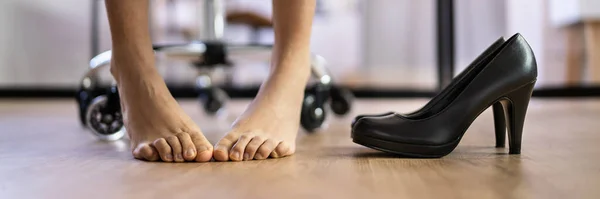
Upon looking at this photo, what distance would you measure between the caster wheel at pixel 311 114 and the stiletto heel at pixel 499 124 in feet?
1.24

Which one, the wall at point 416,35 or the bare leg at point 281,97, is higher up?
the bare leg at point 281,97

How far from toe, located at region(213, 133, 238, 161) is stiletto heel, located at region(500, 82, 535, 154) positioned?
36 centimetres

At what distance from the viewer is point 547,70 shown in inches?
119

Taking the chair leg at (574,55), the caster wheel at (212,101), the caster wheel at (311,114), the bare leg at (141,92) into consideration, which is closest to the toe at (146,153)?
the bare leg at (141,92)

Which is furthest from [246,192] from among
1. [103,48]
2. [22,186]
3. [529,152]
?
[103,48]

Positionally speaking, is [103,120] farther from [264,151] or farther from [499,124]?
[499,124]

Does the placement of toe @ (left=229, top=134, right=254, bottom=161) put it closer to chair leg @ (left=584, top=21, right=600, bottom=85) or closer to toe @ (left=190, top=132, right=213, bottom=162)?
toe @ (left=190, top=132, right=213, bottom=162)

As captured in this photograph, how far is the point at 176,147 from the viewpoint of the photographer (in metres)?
0.75

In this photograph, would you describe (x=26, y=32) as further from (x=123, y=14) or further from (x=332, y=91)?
(x=123, y=14)

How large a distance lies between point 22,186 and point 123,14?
1.13 feet

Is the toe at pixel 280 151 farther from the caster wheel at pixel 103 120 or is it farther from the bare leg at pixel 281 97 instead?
the caster wheel at pixel 103 120

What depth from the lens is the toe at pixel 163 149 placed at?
75 cm

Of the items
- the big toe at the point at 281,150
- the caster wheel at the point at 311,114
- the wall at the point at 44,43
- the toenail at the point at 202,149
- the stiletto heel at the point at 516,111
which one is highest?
the stiletto heel at the point at 516,111

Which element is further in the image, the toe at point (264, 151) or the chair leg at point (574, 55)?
the chair leg at point (574, 55)
